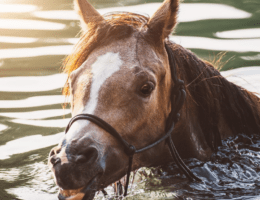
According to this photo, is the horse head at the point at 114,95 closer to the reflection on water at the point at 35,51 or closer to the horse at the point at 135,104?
the horse at the point at 135,104

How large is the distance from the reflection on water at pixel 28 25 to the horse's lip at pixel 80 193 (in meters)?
8.06

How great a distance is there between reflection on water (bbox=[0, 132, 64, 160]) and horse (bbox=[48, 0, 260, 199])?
222 centimetres

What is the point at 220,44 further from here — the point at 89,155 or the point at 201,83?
the point at 89,155

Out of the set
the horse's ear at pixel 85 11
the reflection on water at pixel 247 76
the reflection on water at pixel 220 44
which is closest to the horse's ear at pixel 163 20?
the horse's ear at pixel 85 11

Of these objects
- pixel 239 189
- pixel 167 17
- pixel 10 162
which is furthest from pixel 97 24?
pixel 10 162

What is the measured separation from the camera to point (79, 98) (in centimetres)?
333

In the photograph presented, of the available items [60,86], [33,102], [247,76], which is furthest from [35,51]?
[247,76]

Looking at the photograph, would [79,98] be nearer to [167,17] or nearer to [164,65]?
[164,65]

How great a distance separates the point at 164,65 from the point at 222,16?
7424 mm

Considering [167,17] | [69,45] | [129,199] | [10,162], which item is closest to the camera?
[167,17]

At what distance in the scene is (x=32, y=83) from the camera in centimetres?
823

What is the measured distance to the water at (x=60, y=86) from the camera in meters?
4.06

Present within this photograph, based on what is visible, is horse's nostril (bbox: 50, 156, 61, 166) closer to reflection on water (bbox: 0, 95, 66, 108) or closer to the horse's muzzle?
the horse's muzzle

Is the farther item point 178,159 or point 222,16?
point 222,16
